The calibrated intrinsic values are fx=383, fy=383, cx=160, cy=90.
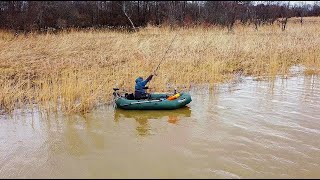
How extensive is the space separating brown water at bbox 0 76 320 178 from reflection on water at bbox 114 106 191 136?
2cm

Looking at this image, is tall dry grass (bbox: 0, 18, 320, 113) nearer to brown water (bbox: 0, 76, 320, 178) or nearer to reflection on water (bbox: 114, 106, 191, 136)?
reflection on water (bbox: 114, 106, 191, 136)

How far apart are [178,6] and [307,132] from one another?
86.4 ft

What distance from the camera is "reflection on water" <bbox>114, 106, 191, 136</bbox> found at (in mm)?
8539

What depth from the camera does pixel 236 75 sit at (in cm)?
1339

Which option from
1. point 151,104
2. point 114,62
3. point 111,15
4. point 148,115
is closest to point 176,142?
point 148,115

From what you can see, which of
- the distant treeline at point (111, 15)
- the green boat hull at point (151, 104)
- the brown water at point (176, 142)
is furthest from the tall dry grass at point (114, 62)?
the distant treeline at point (111, 15)

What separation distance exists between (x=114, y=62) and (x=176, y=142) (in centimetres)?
797

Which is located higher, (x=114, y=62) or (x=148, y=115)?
(x=114, y=62)

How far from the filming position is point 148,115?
896 cm

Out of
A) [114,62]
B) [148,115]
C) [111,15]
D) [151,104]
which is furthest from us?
[111,15]

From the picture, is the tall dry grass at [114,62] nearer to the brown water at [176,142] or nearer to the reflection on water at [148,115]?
the reflection on water at [148,115]

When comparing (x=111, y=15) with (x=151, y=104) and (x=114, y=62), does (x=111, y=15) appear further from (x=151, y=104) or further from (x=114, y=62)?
(x=151, y=104)

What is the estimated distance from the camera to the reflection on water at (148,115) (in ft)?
28.0

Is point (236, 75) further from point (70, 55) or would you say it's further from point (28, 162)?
point (28, 162)
